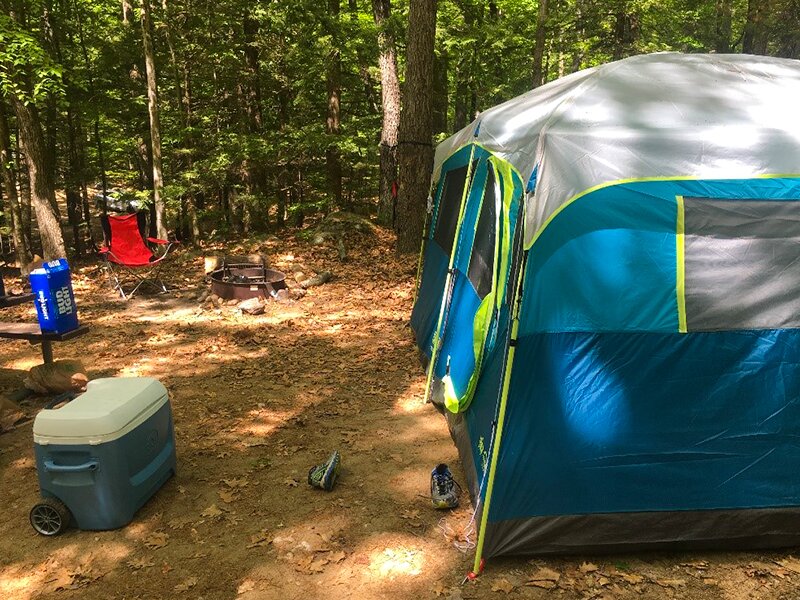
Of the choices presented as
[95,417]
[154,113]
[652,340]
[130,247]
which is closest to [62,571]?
[95,417]

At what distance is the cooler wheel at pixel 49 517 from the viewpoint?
3.12 metres

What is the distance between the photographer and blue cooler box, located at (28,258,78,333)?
420cm

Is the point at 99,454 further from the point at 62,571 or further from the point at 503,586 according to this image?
the point at 503,586

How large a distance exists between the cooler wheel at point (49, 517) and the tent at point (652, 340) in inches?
90.8

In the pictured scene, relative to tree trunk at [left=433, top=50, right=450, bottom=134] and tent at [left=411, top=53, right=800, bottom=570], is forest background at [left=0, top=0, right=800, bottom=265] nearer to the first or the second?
tree trunk at [left=433, top=50, right=450, bottom=134]

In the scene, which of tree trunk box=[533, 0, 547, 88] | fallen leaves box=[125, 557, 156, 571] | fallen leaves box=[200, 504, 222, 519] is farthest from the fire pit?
tree trunk box=[533, 0, 547, 88]

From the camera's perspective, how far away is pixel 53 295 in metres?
4.31

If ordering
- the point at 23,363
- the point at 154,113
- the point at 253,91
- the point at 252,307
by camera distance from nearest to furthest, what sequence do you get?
1. the point at 23,363
2. the point at 252,307
3. the point at 154,113
4. the point at 253,91

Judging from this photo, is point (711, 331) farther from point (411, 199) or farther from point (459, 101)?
point (459, 101)

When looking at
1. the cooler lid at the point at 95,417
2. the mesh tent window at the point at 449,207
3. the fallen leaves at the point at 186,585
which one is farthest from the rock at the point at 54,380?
the mesh tent window at the point at 449,207

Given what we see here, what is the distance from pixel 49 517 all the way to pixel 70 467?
0.35 m

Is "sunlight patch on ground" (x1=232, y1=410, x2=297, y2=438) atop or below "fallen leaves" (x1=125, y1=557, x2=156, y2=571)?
below

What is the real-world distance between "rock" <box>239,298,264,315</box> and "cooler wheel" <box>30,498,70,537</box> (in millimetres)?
4378

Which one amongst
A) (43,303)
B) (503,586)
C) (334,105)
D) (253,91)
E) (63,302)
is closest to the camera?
(503,586)
